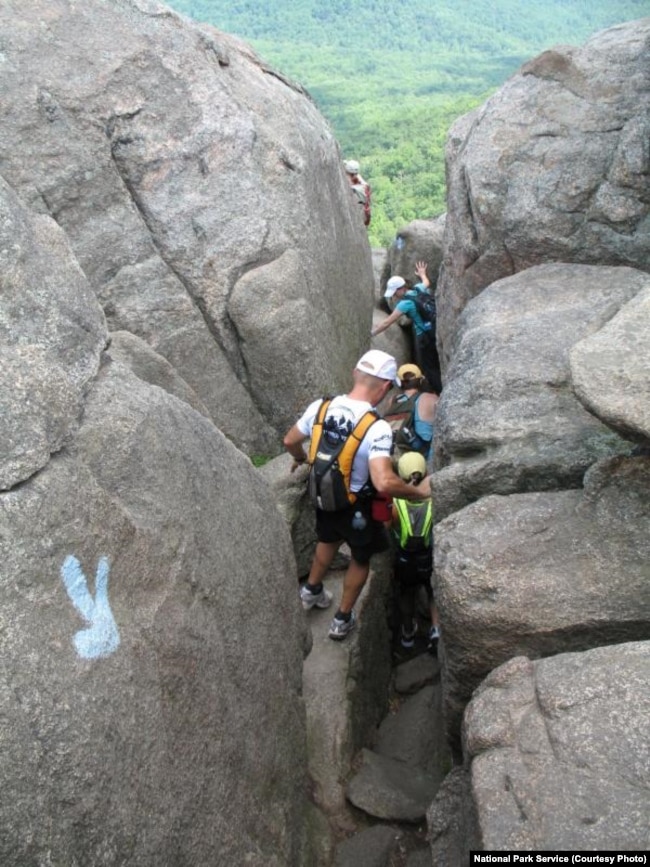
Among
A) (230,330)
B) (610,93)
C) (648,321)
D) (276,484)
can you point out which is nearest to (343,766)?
(276,484)

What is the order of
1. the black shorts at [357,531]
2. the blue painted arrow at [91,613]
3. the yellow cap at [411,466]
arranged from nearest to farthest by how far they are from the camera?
the blue painted arrow at [91,613] < the black shorts at [357,531] < the yellow cap at [411,466]

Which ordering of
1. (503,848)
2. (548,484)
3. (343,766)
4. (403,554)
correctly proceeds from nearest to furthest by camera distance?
(503,848), (548,484), (343,766), (403,554)

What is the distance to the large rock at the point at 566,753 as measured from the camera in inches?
133

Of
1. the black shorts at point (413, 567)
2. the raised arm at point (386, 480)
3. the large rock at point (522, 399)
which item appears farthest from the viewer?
the black shorts at point (413, 567)

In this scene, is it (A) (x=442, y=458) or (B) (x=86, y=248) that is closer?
(A) (x=442, y=458)

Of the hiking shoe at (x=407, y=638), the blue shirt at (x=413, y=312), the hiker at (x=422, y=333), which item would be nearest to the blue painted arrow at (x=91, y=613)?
the hiking shoe at (x=407, y=638)

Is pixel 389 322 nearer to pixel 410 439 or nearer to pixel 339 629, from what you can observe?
pixel 410 439

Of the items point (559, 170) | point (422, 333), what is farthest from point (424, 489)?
point (422, 333)

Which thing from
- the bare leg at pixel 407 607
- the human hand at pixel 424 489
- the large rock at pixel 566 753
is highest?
the large rock at pixel 566 753

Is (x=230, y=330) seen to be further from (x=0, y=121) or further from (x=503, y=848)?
(x=503, y=848)

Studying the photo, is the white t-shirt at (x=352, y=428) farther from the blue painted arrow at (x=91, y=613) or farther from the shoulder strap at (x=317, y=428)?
the blue painted arrow at (x=91, y=613)

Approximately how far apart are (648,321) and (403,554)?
3.48 meters

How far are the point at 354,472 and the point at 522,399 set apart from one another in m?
1.43

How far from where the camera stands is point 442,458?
21.9ft
